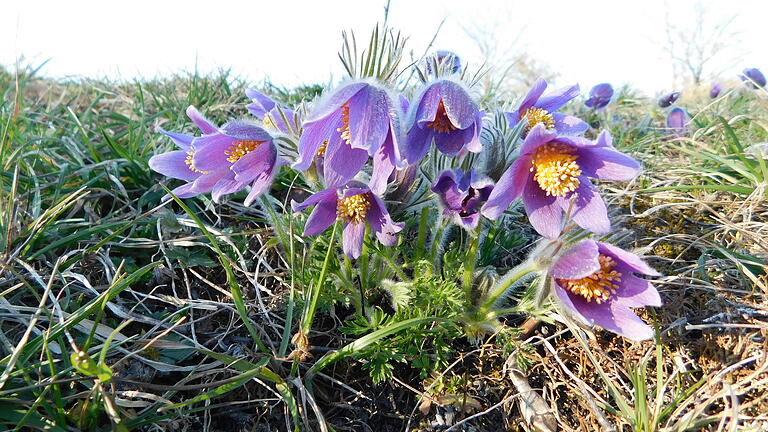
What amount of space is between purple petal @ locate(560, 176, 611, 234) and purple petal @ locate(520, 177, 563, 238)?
30mm

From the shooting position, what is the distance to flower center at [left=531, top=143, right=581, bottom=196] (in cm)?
123

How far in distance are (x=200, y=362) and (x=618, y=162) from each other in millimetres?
1285

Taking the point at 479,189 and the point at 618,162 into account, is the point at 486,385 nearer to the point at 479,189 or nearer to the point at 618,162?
the point at 479,189

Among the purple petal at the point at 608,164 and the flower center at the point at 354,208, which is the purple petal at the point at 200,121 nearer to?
the flower center at the point at 354,208

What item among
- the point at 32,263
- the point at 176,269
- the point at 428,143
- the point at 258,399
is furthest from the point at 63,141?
the point at 428,143

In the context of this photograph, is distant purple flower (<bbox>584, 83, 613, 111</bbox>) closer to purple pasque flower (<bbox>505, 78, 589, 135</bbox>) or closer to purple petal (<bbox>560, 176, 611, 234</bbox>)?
purple pasque flower (<bbox>505, 78, 589, 135</bbox>)

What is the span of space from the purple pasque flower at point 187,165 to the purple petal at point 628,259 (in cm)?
107

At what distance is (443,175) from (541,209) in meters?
0.28

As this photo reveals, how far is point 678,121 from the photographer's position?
305 cm

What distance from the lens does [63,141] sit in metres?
2.16

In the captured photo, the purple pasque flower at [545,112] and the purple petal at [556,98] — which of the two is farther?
the purple petal at [556,98]

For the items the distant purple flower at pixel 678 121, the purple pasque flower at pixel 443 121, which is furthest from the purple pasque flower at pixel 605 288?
the distant purple flower at pixel 678 121

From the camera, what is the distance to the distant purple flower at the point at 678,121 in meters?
2.96

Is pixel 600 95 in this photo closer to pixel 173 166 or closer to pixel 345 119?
pixel 345 119
